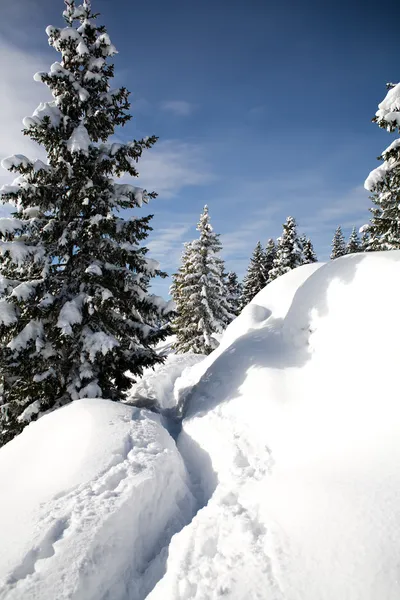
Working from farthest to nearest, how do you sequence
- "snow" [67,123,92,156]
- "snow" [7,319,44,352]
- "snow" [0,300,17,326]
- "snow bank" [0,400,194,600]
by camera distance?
"snow" [67,123,92,156] → "snow" [7,319,44,352] → "snow" [0,300,17,326] → "snow bank" [0,400,194,600]

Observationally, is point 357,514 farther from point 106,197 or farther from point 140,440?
point 106,197

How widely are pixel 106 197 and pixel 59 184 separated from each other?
4.83 ft

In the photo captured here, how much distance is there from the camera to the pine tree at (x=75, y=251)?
333 inches

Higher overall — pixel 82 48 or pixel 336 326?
pixel 82 48

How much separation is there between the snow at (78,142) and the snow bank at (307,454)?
7.79 metres

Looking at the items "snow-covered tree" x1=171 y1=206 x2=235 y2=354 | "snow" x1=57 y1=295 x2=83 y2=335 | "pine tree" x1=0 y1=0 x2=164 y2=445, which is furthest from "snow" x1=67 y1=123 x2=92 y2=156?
"snow-covered tree" x1=171 y1=206 x2=235 y2=354

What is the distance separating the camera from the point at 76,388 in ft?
29.9

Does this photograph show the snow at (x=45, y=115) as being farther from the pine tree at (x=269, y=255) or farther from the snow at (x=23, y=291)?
the pine tree at (x=269, y=255)

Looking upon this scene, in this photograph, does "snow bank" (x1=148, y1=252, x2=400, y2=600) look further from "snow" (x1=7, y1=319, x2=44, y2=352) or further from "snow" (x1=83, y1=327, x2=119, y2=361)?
"snow" (x1=7, y1=319, x2=44, y2=352)

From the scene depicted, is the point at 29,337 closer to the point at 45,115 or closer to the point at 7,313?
the point at 7,313

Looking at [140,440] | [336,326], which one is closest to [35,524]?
[140,440]

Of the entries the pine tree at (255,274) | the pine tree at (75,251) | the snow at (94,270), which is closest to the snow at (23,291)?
the pine tree at (75,251)

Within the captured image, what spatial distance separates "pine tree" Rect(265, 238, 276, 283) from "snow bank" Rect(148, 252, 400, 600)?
32.5 meters

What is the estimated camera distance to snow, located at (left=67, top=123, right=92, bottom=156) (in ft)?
28.1
